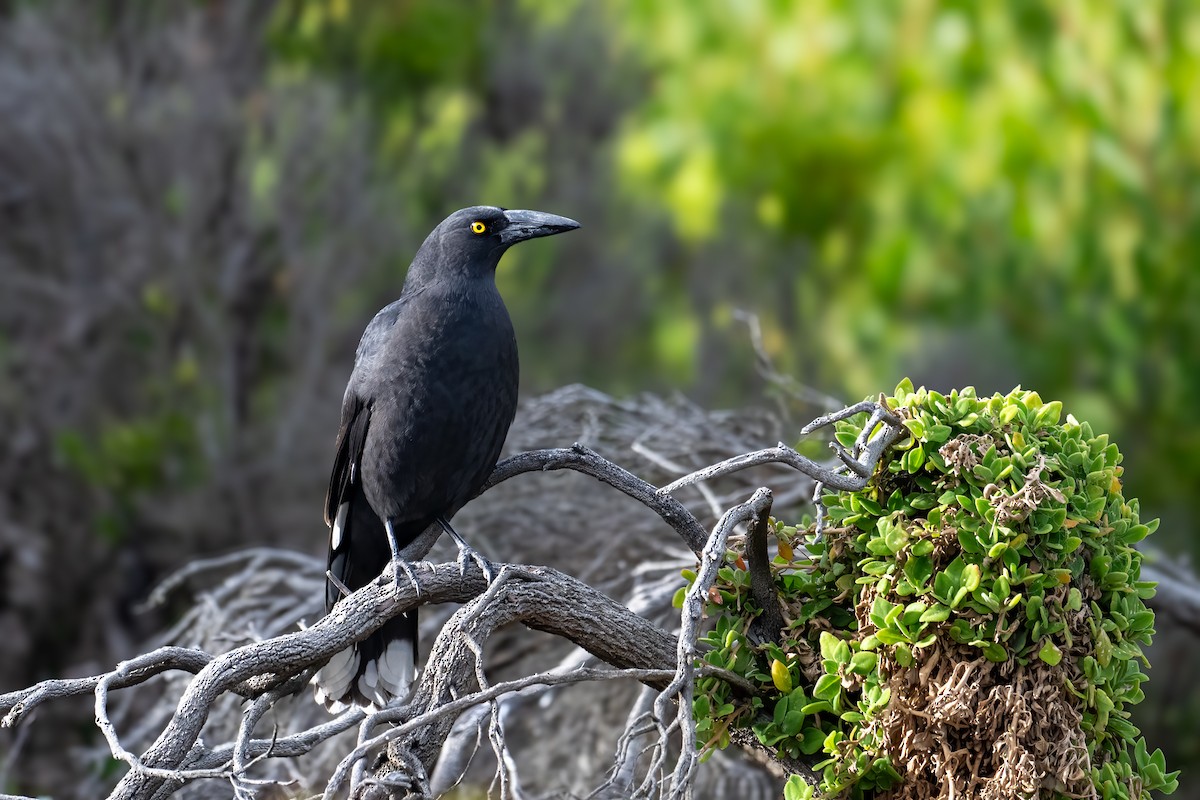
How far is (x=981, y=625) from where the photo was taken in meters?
2.30

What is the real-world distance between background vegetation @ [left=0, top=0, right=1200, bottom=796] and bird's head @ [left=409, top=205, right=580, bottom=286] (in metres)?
3.86

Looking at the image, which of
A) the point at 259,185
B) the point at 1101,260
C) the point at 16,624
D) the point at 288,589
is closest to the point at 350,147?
the point at 259,185

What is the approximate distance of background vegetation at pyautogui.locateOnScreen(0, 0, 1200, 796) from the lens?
23.4 feet

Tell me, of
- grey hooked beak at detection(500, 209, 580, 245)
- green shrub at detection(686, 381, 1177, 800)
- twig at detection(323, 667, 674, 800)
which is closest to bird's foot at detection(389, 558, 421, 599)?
twig at detection(323, 667, 674, 800)

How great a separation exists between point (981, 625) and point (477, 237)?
1.60 meters

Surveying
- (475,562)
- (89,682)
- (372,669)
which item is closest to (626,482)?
(475,562)

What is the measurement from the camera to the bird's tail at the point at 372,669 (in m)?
3.26

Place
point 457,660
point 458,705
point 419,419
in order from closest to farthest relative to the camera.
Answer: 1. point 458,705
2. point 457,660
3. point 419,419

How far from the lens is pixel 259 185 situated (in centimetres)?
771

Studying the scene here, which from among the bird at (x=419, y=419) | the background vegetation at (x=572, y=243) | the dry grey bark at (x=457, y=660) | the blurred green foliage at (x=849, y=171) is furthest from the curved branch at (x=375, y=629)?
the blurred green foliage at (x=849, y=171)

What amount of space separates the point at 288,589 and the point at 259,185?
350 cm

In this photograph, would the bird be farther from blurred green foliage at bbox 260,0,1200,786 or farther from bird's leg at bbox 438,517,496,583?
blurred green foliage at bbox 260,0,1200,786

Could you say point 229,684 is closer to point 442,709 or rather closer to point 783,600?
point 442,709

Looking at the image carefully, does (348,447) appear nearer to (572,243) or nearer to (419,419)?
(419,419)
